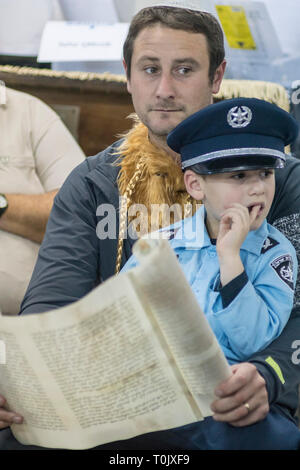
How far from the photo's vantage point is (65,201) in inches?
61.6

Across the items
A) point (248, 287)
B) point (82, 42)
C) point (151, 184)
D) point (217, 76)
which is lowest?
point (248, 287)

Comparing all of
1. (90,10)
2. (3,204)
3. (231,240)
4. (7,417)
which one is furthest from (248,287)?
(90,10)

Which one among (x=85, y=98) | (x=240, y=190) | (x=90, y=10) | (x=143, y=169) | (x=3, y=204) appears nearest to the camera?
(x=240, y=190)

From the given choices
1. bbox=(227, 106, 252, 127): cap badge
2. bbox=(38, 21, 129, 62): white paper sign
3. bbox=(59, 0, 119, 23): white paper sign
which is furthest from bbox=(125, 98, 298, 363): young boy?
bbox=(59, 0, 119, 23): white paper sign

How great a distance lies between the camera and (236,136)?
1234mm

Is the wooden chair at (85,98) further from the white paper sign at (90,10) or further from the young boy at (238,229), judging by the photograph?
the young boy at (238,229)

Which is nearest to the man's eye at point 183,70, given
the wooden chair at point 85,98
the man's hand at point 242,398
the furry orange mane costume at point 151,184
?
the furry orange mane costume at point 151,184

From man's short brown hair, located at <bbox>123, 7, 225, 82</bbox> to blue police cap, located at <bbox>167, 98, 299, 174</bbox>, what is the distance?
0.25 meters

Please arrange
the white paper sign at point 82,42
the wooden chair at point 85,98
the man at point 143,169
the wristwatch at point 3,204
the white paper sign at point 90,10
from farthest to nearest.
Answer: the white paper sign at point 90,10 < the white paper sign at point 82,42 < the wooden chair at point 85,98 < the wristwatch at point 3,204 < the man at point 143,169

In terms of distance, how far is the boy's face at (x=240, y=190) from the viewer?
121 cm

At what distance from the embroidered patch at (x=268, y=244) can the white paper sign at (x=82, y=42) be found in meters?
1.40

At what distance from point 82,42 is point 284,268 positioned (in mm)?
1565

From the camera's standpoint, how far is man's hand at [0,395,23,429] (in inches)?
45.6

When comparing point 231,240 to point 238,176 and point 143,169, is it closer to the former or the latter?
point 238,176
